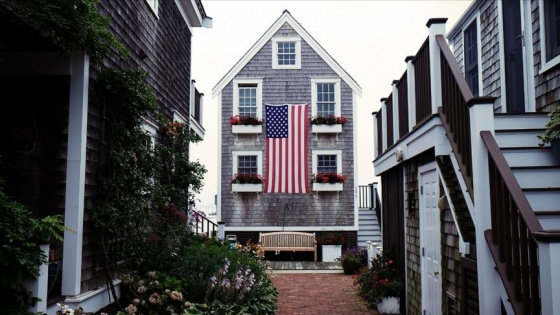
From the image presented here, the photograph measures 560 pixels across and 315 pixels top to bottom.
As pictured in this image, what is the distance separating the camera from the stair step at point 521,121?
6062mm

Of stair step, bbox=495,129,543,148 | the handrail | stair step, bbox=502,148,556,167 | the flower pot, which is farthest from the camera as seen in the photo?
the flower pot

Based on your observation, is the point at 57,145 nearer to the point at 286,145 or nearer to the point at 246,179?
the point at 286,145

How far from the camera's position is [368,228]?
2092 cm

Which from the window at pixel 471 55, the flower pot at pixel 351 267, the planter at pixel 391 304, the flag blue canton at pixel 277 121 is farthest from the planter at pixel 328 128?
the planter at pixel 391 304

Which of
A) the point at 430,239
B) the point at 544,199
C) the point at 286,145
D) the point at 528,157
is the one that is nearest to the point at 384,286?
the point at 430,239

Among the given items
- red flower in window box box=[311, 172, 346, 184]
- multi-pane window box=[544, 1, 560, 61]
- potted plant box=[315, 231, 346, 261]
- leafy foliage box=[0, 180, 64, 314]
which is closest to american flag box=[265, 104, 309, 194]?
red flower in window box box=[311, 172, 346, 184]

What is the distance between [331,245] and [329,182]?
92.2 inches

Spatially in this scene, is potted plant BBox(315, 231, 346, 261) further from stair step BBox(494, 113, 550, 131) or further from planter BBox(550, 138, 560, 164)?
planter BBox(550, 138, 560, 164)

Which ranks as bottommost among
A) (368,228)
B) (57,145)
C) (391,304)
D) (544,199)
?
(391,304)

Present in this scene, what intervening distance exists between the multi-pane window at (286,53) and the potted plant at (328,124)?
2.55 metres

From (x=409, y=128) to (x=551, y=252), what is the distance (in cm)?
480

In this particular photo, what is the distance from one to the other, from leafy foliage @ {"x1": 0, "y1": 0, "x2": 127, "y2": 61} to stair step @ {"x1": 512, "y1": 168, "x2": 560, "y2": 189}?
170 inches

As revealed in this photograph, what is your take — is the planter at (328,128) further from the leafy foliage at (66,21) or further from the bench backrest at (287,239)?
the leafy foliage at (66,21)

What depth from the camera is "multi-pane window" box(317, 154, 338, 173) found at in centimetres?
2058
